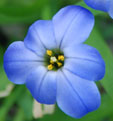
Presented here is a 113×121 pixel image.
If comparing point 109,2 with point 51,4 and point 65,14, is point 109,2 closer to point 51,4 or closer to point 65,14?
point 65,14

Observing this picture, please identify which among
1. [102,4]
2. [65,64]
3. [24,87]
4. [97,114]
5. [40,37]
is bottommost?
[97,114]

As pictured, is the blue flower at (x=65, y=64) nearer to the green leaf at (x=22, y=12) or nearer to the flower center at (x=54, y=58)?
the flower center at (x=54, y=58)

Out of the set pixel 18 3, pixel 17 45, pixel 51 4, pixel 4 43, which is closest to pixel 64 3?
pixel 51 4

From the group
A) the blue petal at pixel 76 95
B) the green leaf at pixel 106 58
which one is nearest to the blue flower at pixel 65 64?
A: the blue petal at pixel 76 95

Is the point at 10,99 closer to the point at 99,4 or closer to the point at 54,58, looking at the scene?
the point at 54,58

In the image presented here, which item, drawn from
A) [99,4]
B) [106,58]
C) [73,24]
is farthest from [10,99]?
[99,4]

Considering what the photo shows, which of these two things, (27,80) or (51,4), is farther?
(51,4)
